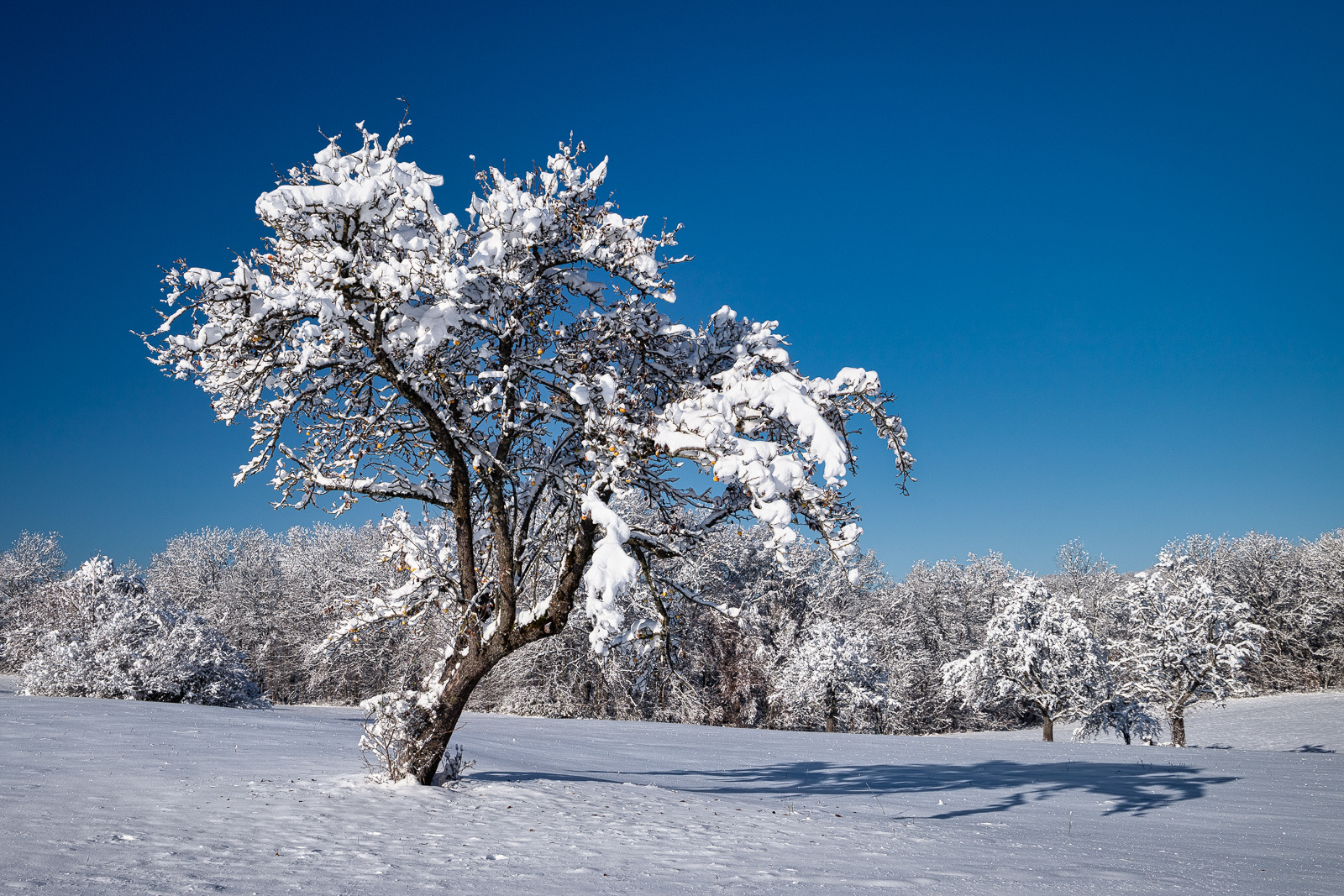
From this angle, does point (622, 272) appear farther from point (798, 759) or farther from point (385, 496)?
point (798, 759)

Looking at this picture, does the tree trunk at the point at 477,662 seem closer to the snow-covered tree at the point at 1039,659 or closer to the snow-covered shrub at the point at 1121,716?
the snow-covered tree at the point at 1039,659

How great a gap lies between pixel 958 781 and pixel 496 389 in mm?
11005

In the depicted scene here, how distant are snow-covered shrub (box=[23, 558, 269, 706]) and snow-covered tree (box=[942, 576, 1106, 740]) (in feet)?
87.1

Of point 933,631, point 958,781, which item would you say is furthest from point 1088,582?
Answer: point 958,781

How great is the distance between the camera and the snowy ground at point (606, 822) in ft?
15.9

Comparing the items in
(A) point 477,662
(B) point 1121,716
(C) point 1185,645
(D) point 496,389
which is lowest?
(B) point 1121,716

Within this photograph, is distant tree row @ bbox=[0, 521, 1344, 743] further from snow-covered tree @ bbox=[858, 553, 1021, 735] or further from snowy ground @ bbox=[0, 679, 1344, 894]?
snowy ground @ bbox=[0, 679, 1344, 894]

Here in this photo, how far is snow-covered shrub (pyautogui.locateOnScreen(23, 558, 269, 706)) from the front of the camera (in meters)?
20.2

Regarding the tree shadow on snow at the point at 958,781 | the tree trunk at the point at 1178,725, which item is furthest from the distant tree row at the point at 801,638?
the tree shadow on snow at the point at 958,781

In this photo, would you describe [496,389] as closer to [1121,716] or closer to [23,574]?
[1121,716]

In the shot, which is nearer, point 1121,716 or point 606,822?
point 606,822

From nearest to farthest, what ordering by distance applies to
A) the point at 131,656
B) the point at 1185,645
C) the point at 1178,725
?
1. the point at 131,656
2. the point at 1185,645
3. the point at 1178,725

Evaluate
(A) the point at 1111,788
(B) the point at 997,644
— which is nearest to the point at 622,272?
(A) the point at 1111,788

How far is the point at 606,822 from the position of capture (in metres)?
7.00
